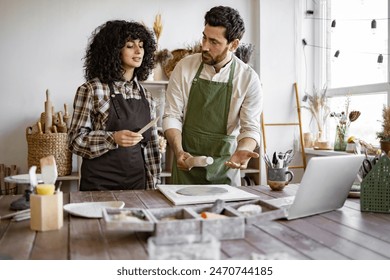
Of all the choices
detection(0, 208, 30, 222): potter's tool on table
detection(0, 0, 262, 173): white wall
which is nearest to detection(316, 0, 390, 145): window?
detection(0, 0, 262, 173): white wall

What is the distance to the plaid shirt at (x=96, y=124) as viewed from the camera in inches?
86.7

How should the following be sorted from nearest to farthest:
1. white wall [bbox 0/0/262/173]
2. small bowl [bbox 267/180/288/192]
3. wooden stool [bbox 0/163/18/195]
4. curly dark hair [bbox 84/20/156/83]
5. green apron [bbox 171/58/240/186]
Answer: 1. small bowl [bbox 267/180/288/192]
2. curly dark hair [bbox 84/20/156/83]
3. green apron [bbox 171/58/240/186]
4. wooden stool [bbox 0/163/18/195]
5. white wall [bbox 0/0/262/173]

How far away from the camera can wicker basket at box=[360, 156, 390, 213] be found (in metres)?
1.65

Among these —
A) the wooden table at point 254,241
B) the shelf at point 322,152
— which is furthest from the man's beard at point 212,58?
the shelf at point 322,152

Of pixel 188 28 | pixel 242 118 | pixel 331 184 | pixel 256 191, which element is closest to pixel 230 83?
pixel 242 118

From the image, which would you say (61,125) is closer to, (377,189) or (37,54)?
(37,54)

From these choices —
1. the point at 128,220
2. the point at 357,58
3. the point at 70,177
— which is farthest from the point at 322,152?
the point at 128,220

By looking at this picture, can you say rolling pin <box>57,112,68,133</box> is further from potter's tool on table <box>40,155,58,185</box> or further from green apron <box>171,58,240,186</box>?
potter's tool on table <box>40,155,58,185</box>

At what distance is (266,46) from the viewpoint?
445cm

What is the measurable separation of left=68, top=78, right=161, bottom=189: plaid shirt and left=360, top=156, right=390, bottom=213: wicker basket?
1.13 m

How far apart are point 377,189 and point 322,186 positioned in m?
0.28

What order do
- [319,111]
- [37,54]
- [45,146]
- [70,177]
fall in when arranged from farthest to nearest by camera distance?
[319,111]
[37,54]
[70,177]
[45,146]

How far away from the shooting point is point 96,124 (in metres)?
2.30
